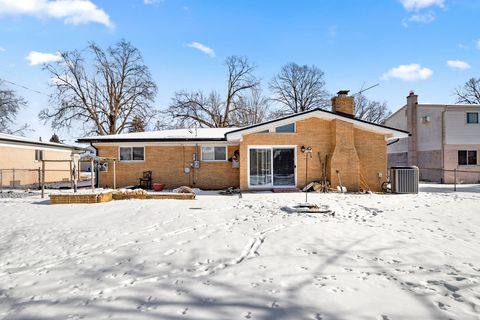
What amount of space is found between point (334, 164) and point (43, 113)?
35692 millimetres

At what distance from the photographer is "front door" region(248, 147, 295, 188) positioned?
1588 cm

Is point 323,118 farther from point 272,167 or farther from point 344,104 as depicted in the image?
point 272,167

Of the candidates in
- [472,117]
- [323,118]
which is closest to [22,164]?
[323,118]

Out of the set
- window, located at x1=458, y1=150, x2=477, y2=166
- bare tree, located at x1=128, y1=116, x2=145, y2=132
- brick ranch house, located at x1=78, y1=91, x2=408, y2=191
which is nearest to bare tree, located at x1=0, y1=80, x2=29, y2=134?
bare tree, located at x1=128, y1=116, x2=145, y2=132

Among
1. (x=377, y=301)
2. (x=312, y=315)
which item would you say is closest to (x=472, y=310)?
(x=377, y=301)

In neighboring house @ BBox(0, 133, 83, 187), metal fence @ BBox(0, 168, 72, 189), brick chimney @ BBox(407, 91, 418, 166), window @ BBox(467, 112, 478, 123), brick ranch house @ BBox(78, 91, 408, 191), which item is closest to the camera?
brick ranch house @ BBox(78, 91, 408, 191)

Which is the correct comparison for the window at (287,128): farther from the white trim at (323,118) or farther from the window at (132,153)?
the window at (132,153)

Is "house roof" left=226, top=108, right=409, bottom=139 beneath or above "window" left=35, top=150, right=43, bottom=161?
above

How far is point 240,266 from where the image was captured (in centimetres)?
486

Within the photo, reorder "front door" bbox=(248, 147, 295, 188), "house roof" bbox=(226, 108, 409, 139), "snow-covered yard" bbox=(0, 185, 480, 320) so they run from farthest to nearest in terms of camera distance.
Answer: "front door" bbox=(248, 147, 295, 188)
"house roof" bbox=(226, 108, 409, 139)
"snow-covered yard" bbox=(0, 185, 480, 320)

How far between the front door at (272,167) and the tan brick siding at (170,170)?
2.16m

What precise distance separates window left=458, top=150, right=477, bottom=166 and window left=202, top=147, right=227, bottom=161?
18.1m

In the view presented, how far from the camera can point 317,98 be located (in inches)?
1821

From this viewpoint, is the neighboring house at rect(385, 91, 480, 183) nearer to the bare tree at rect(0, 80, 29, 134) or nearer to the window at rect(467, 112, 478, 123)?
the window at rect(467, 112, 478, 123)
